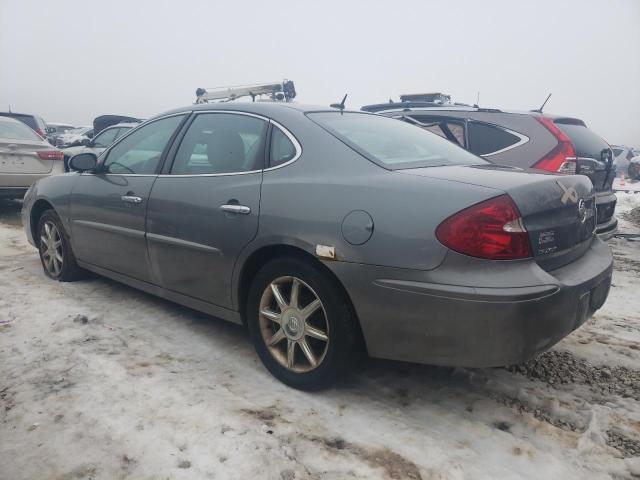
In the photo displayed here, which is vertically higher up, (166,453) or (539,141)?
(539,141)

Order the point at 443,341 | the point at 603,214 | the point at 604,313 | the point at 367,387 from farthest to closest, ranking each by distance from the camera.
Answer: the point at 603,214, the point at 604,313, the point at 367,387, the point at 443,341

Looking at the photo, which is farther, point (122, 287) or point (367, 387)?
point (122, 287)

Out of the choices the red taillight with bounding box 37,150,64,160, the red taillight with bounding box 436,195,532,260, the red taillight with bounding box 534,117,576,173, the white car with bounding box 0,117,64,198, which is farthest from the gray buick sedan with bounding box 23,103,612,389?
the red taillight with bounding box 37,150,64,160

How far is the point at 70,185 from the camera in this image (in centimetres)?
424

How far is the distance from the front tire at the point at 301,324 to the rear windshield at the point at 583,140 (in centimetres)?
359

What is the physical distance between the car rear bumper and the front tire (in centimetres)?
13

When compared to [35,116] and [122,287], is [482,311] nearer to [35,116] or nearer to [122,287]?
[122,287]

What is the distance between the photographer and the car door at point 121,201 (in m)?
3.50

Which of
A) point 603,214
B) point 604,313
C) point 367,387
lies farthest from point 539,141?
point 367,387

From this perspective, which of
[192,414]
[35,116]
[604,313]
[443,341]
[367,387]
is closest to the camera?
[443,341]

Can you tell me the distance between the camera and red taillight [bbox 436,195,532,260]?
210 cm

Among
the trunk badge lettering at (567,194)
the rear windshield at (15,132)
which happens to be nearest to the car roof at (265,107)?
the trunk badge lettering at (567,194)

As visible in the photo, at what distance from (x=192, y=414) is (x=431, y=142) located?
214cm

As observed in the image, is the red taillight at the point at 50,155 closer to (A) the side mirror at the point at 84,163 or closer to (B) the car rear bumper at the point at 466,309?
(A) the side mirror at the point at 84,163
